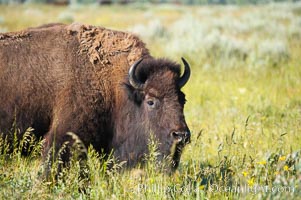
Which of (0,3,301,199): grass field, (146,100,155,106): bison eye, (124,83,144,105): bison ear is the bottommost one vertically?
(0,3,301,199): grass field

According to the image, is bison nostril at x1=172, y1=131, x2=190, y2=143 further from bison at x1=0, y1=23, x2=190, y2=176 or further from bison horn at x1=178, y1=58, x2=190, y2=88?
bison horn at x1=178, y1=58, x2=190, y2=88

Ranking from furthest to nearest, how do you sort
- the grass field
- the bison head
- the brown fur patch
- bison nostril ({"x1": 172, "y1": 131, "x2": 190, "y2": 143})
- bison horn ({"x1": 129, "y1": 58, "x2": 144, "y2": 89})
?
the brown fur patch < bison horn ({"x1": 129, "y1": 58, "x2": 144, "y2": 89}) < the bison head < bison nostril ({"x1": 172, "y1": 131, "x2": 190, "y2": 143}) < the grass field

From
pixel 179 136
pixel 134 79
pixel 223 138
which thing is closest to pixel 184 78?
pixel 134 79

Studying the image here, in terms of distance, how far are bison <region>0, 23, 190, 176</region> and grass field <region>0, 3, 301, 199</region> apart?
308mm

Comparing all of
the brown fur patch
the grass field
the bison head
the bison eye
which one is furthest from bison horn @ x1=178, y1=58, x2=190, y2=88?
the grass field

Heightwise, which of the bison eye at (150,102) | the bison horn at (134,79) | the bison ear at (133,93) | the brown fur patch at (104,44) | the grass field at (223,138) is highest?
the brown fur patch at (104,44)

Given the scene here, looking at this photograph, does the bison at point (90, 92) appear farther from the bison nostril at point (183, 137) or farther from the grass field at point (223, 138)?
the grass field at point (223, 138)

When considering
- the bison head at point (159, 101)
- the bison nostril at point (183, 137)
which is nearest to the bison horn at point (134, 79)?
the bison head at point (159, 101)

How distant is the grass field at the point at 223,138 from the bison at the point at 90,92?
0.31 m

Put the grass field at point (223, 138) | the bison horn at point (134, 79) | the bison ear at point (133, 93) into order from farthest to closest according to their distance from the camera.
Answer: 1. the bison ear at point (133, 93)
2. the bison horn at point (134, 79)
3. the grass field at point (223, 138)

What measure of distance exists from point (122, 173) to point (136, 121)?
2.14ft

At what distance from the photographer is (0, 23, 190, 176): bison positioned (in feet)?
19.2

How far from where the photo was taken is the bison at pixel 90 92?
586cm

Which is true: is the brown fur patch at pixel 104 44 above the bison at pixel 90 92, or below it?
above
